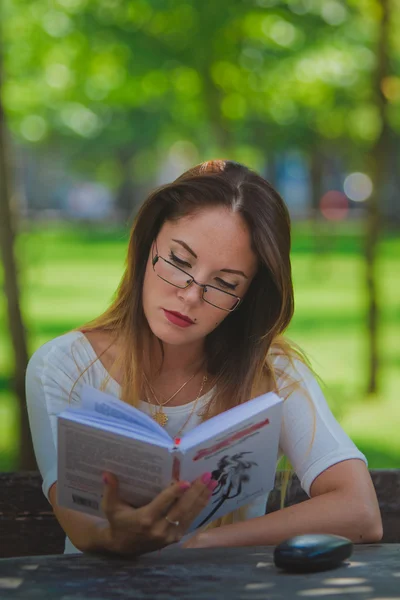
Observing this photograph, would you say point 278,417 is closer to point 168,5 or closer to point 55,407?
point 55,407

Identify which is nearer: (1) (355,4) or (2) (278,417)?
(2) (278,417)

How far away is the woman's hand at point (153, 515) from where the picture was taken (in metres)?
2.10

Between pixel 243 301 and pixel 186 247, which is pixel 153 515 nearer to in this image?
pixel 186 247

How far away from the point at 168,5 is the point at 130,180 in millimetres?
46802

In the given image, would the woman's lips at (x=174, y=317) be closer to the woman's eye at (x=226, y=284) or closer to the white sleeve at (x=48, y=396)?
the woman's eye at (x=226, y=284)

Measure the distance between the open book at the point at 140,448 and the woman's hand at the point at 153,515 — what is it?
2cm

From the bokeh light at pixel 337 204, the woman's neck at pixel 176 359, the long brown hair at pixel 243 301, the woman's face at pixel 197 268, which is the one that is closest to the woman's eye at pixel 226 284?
the woman's face at pixel 197 268

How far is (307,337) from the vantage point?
1277 cm

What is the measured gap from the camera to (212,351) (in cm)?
293

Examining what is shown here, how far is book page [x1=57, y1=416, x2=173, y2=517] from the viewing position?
2025 millimetres

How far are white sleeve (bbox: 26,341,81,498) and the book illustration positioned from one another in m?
0.43

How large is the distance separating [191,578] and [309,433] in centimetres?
86

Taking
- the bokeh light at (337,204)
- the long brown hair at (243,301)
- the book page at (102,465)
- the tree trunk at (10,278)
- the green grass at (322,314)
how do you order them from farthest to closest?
the bokeh light at (337,204) → the green grass at (322,314) → the tree trunk at (10,278) → the long brown hair at (243,301) → the book page at (102,465)

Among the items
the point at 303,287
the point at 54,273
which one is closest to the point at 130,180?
the point at 54,273
